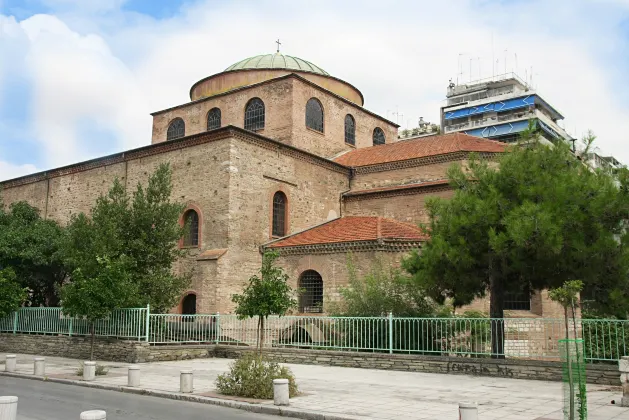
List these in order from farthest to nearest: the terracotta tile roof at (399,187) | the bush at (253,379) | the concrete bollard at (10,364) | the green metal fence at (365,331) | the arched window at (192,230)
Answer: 1. the terracotta tile roof at (399,187)
2. the arched window at (192,230)
3. the concrete bollard at (10,364)
4. the green metal fence at (365,331)
5. the bush at (253,379)

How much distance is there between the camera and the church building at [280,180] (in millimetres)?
20453

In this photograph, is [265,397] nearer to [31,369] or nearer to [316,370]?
[316,370]

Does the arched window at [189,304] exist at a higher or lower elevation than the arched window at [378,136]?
lower

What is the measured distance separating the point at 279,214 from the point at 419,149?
6.94 m

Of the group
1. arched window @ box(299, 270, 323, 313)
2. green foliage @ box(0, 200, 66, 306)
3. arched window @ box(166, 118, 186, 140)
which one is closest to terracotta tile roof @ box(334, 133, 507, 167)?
arched window @ box(299, 270, 323, 313)

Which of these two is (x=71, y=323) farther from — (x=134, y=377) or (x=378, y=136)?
(x=378, y=136)

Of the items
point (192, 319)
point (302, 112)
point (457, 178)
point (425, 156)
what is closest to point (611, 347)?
point (457, 178)

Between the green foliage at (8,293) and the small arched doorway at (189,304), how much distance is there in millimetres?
5438

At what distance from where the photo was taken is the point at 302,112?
2653 cm

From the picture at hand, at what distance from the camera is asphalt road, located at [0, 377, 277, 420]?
8.36 metres

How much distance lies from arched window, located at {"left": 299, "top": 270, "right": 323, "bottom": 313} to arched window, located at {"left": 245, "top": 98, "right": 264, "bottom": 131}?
887cm

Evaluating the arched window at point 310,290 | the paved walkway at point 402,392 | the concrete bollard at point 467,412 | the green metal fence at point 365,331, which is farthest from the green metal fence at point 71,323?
the concrete bollard at point 467,412

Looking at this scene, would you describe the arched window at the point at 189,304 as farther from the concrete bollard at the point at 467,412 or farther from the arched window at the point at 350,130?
the concrete bollard at the point at 467,412

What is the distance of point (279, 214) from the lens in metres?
23.1
